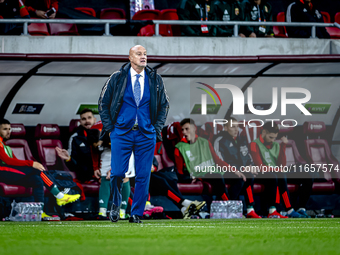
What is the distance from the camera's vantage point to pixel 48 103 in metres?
8.45

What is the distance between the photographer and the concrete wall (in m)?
9.43

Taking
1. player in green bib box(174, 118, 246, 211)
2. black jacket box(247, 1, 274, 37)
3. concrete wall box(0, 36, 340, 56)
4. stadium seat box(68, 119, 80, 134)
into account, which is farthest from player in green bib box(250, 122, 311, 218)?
black jacket box(247, 1, 274, 37)

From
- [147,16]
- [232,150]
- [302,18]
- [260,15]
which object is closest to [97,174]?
[232,150]

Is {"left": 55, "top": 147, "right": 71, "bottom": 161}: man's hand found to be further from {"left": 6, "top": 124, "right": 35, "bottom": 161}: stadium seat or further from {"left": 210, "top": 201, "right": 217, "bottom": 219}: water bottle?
{"left": 210, "top": 201, "right": 217, "bottom": 219}: water bottle

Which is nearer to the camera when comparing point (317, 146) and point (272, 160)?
point (272, 160)

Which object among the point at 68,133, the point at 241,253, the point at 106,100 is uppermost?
the point at 106,100

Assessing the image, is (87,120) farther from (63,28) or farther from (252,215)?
(63,28)

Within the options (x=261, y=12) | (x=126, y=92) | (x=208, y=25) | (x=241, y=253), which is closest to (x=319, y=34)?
(x=261, y=12)

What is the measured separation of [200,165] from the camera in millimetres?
7965

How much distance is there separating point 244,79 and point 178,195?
231cm

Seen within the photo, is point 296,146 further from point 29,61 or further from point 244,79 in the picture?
point 29,61

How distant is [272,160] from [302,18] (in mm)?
3995

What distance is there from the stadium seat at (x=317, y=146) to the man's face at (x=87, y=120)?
354 centimetres

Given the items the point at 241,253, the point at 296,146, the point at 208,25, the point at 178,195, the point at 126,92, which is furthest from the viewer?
the point at 208,25
